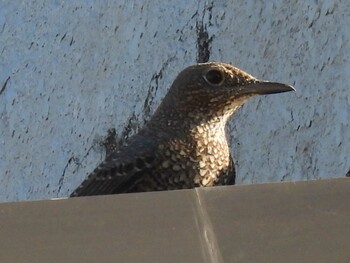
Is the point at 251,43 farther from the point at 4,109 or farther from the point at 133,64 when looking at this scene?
the point at 4,109

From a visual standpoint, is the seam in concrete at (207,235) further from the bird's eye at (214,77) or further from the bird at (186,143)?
the bird's eye at (214,77)

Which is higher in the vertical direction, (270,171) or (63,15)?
(63,15)

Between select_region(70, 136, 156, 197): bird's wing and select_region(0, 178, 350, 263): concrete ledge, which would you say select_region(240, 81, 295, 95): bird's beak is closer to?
select_region(70, 136, 156, 197): bird's wing

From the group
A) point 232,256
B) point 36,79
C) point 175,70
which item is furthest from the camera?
point 36,79

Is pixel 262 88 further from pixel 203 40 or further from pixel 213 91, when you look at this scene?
pixel 203 40

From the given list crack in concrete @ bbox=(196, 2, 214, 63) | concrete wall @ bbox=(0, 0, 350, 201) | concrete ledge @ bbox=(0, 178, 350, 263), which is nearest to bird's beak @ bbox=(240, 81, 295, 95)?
concrete ledge @ bbox=(0, 178, 350, 263)

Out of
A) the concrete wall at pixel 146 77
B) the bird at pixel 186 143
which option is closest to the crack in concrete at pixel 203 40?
the concrete wall at pixel 146 77

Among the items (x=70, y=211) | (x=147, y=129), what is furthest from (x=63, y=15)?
(x=70, y=211)
